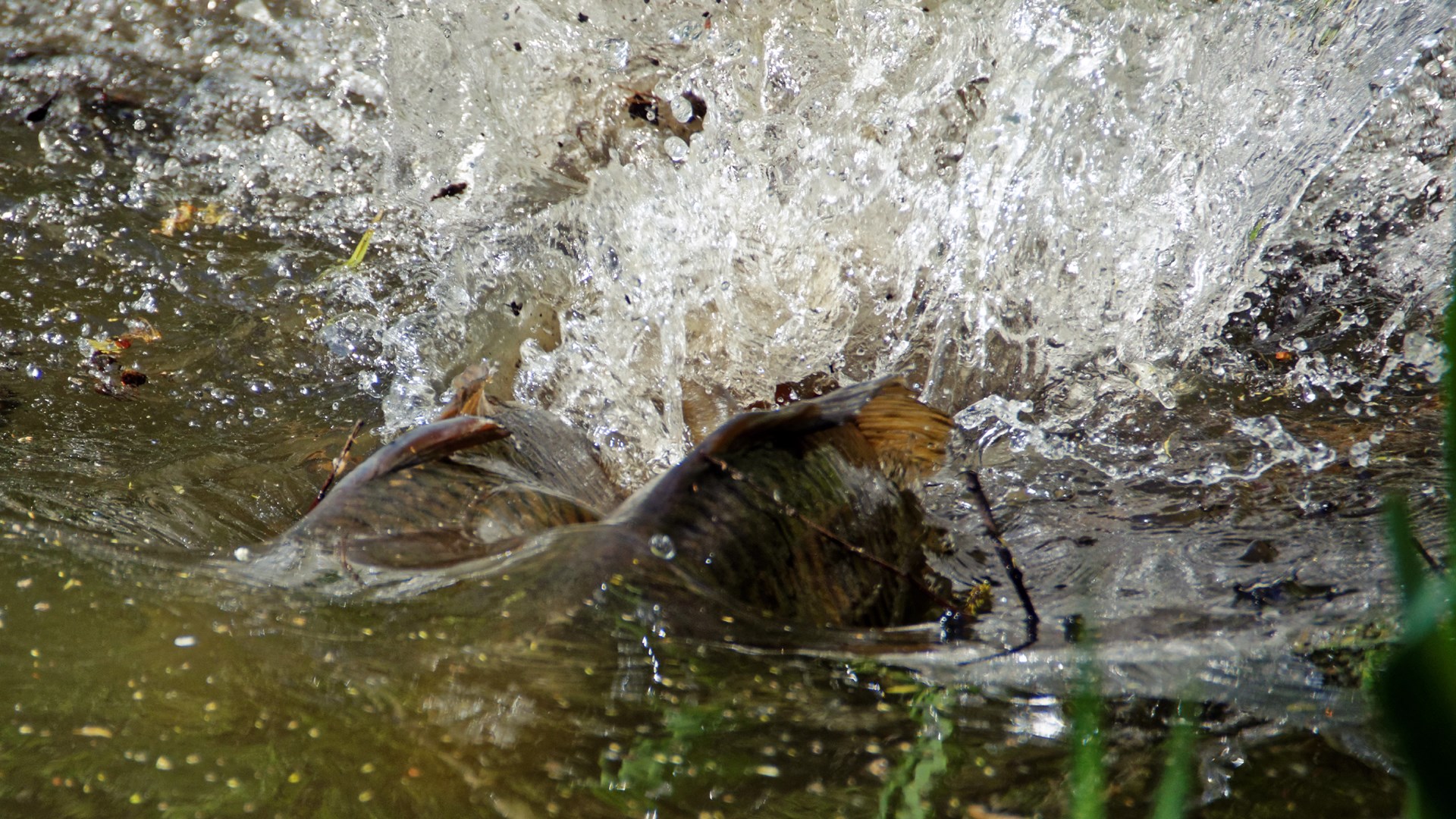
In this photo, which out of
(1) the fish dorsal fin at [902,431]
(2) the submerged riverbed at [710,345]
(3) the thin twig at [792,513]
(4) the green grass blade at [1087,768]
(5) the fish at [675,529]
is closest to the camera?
(4) the green grass blade at [1087,768]

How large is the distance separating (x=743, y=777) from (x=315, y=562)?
2.88ft

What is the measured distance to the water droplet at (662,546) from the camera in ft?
5.37

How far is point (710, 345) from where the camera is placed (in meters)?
3.47

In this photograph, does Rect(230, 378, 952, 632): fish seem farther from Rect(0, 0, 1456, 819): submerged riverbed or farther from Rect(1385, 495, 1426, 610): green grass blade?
Rect(1385, 495, 1426, 610): green grass blade

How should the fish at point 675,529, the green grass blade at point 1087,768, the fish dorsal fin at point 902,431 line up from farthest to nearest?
1. the fish dorsal fin at point 902,431
2. the fish at point 675,529
3. the green grass blade at point 1087,768

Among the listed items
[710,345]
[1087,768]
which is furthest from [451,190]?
[1087,768]

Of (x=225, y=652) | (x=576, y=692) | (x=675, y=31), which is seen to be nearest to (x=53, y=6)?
(x=675, y=31)

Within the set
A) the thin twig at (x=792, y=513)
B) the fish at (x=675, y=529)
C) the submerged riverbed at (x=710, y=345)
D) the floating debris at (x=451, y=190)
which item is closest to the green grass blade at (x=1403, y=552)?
the submerged riverbed at (x=710, y=345)

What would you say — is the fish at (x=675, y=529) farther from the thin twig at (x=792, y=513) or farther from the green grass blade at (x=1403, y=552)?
the green grass blade at (x=1403, y=552)

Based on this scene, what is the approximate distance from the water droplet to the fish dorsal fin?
2.11 feet

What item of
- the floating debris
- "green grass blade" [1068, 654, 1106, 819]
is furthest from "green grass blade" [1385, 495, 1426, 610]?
the floating debris

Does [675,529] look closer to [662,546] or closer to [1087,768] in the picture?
[662,546]

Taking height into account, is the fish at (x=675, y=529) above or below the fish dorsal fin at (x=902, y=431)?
below

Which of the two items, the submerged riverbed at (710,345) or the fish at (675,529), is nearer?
the submerged riverbed at (710,345)
